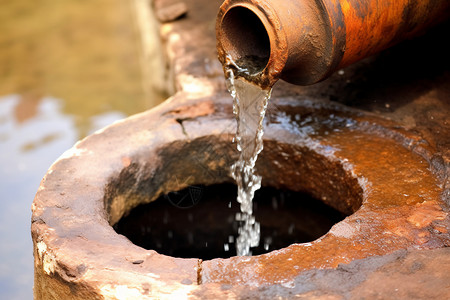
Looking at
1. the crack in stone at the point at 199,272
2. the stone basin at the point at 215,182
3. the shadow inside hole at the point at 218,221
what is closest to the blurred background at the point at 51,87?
the shadow inside hole at the point at 218,221

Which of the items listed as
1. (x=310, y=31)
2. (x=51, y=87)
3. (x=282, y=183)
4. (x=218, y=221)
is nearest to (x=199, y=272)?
(x=310, y=31)

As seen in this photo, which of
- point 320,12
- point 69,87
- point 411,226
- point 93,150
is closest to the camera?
→ point 411,226

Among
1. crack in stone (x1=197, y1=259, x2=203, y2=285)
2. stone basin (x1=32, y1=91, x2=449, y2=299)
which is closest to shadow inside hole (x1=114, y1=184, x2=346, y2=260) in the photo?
stone basin (x1=32, y1=91, x2=449, y2=299)

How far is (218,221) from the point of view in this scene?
12.1 ft

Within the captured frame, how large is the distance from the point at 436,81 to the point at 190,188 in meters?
1.50

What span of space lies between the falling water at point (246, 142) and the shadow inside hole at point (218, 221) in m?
0.05

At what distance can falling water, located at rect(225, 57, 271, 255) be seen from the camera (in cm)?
288

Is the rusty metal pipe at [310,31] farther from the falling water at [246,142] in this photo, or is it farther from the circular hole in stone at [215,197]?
the circular hole in stone at [215,197]

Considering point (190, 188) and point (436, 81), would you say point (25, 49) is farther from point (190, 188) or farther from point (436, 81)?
point (436, 81)

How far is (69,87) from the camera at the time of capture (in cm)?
693

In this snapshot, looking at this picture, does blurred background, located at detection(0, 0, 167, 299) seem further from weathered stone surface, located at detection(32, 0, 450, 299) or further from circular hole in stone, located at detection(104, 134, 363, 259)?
weathered stone surface, located at detection(32, 0, 450, 299)

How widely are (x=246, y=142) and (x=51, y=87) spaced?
4.28m

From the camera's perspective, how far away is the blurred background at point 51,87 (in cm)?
465

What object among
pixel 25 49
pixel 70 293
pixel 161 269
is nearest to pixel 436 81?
pixel 161 269
